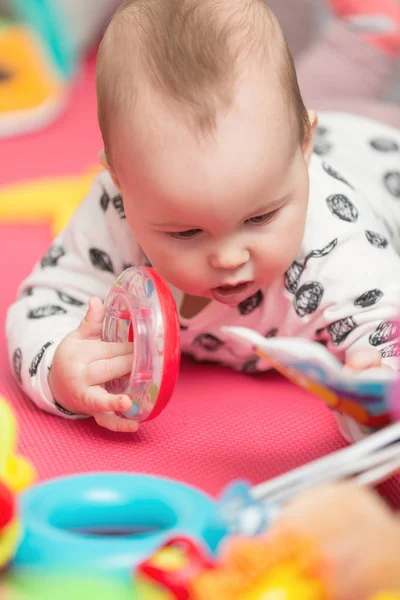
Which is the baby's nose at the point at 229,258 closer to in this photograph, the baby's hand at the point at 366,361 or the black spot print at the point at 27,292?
the baby's hand at the point at 366,361

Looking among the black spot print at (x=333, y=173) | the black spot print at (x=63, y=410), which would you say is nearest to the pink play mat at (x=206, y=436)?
the black spot print at (x=63, y=410)

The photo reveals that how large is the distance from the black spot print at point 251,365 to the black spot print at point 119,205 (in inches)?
8.1

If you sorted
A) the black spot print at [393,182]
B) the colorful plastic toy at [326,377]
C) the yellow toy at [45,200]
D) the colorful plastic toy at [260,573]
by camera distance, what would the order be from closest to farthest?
the colorful plastic toy at [260,573] < the colorful plastic toy at [326,377] < the black spot print at [393,182] < the yellow toy at [45,200]

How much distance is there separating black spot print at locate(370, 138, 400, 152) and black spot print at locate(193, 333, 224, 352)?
1.31ft

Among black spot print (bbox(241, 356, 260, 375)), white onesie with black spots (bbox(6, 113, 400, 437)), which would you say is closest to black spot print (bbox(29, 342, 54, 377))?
white onesie with black spots (bbox(6, 113, 400, 437))

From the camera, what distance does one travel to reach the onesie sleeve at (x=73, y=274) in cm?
93

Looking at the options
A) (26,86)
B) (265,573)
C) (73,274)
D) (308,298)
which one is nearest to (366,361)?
(308,298)

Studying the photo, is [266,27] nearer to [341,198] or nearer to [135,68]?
[135,68]

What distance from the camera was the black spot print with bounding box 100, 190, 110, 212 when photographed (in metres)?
1.00

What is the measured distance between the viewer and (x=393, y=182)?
1159 mm

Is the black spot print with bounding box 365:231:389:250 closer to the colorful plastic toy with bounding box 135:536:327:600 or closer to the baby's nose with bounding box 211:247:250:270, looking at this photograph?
the baby's nose with bounding box 211:247:250:270

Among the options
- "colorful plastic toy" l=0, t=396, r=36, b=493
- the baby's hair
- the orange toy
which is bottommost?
the orange toy

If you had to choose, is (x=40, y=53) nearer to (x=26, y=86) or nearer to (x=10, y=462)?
(x=26, y=86)

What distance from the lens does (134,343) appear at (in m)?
0.77
